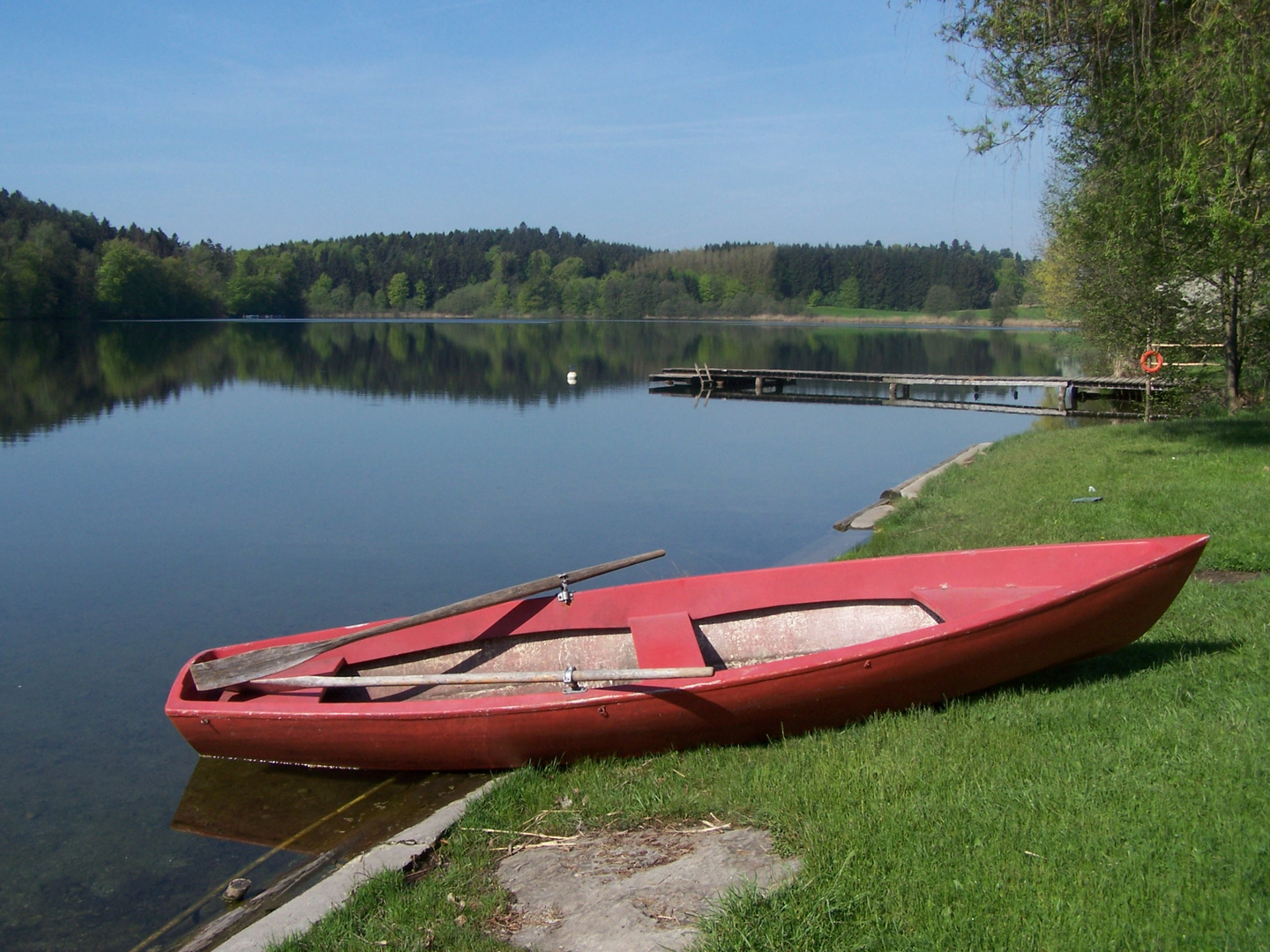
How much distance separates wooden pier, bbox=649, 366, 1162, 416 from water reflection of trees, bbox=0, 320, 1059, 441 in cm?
Result: 448

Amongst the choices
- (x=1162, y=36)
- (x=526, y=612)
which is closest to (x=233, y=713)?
(x=526, y=612)

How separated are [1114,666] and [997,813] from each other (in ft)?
7.03

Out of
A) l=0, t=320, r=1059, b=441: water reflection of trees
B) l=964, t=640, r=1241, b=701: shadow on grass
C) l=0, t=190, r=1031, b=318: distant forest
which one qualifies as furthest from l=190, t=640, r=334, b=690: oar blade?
l=0, t=190, r=1031, b=318: distant forest

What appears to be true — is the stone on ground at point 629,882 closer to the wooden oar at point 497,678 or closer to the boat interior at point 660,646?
the wooden oar at point 497,678

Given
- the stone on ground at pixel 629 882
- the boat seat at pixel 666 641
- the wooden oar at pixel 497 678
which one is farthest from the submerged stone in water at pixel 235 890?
the boat seat at pixel 666 641

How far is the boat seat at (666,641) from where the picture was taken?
644cm

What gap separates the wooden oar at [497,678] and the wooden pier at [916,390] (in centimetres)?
2880

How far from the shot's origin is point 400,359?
56.3 metres

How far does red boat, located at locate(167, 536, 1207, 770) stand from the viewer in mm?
5359

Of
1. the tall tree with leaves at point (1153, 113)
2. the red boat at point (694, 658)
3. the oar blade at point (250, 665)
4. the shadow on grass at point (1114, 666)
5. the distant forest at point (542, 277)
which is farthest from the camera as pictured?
the distant forest at point (542, 277)

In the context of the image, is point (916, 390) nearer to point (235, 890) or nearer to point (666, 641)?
point (666, 641)

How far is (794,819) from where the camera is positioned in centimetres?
443

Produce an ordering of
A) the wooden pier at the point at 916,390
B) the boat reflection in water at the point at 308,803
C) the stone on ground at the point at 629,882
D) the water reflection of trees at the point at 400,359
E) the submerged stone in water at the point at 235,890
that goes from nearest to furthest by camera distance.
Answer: the stone on ground at the point at 629,882
the submerged stone in water at the point at 235,890
the boat reflection in water at the point at 308,803
the wooden pier at the point at 916,390
the water reflection of trees at the point at 400,359

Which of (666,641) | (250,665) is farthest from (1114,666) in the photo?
(250,665)
